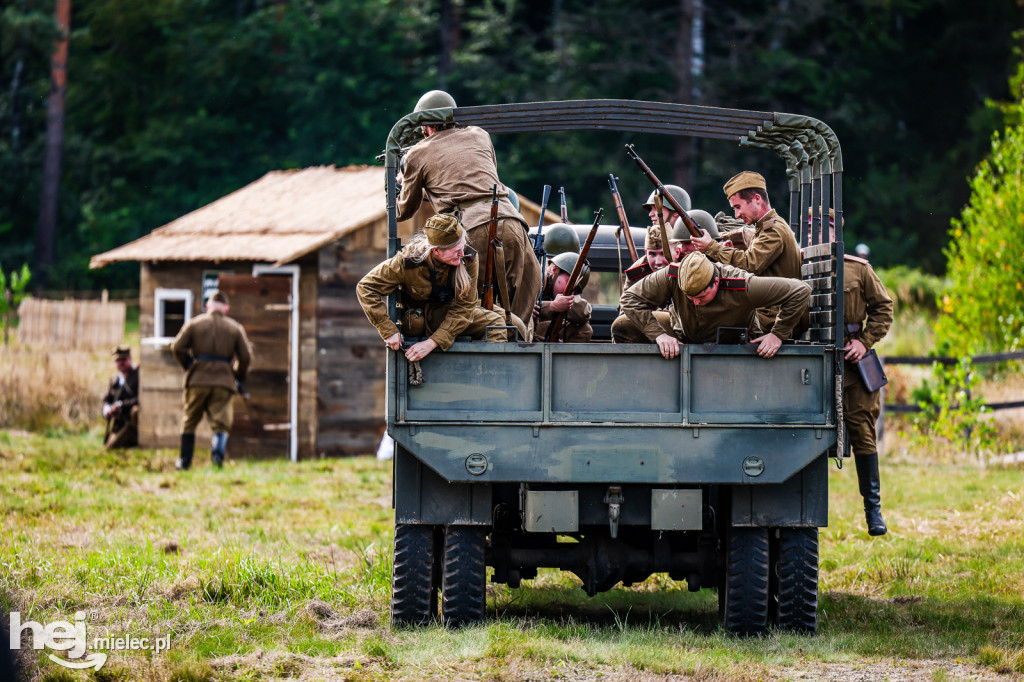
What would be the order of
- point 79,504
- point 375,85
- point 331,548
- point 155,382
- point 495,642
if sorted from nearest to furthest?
point 495,642
point 331,548
point 79,504
point 155,382
point 375,85

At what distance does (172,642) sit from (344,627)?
0.96m

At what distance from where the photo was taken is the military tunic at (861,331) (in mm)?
7605

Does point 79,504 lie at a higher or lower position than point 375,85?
lower

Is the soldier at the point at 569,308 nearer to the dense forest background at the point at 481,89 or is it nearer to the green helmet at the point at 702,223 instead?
the green helmet at the point at 702,223

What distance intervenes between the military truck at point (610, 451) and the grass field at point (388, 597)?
33 centimetres

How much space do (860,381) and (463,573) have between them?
272 cm

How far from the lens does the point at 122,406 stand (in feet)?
54.3

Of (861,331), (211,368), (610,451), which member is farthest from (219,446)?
(610,451)

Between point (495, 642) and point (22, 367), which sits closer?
point (495, 642)

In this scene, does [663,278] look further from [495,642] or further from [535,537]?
[495,642]

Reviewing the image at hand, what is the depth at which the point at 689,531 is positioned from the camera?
6.82 meters

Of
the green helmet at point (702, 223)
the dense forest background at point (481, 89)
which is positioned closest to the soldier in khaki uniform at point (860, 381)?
the green helmet at point (702, 223)

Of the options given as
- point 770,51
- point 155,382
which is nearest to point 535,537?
point 155,382

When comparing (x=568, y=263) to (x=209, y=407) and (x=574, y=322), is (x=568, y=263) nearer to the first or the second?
(x=574, y=322)
